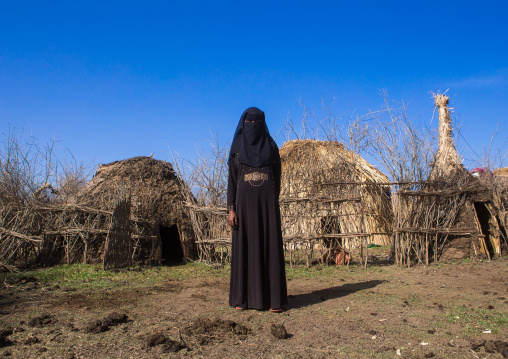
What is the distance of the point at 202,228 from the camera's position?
8.24 meters

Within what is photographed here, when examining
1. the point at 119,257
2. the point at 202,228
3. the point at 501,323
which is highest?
the point at 202,228

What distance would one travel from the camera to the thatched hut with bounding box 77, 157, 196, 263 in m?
7.94

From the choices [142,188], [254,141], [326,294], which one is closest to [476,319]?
[326,294]

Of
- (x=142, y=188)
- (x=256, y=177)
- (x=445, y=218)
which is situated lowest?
(x=445, y=218)

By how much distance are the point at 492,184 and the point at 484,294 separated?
473 cm

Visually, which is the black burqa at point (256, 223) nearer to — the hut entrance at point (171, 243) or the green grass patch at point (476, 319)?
the green grass patch at point (476, 319)

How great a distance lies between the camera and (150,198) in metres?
8.47

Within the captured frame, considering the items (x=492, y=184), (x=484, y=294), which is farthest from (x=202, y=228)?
(x=492, y=184)

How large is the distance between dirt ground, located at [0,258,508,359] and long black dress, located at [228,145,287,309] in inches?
7.2

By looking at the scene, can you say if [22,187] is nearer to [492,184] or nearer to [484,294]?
[484,294]

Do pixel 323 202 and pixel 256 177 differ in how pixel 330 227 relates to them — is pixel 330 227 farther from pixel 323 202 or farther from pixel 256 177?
pixel 256 177

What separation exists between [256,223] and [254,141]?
891mm

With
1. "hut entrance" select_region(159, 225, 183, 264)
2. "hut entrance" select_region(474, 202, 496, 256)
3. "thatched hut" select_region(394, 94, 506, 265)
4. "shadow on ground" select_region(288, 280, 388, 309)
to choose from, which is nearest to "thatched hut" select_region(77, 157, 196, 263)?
"hut entrance" select_region(159, 225, 183, 264)

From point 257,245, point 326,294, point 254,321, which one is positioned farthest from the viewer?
point 326,294
